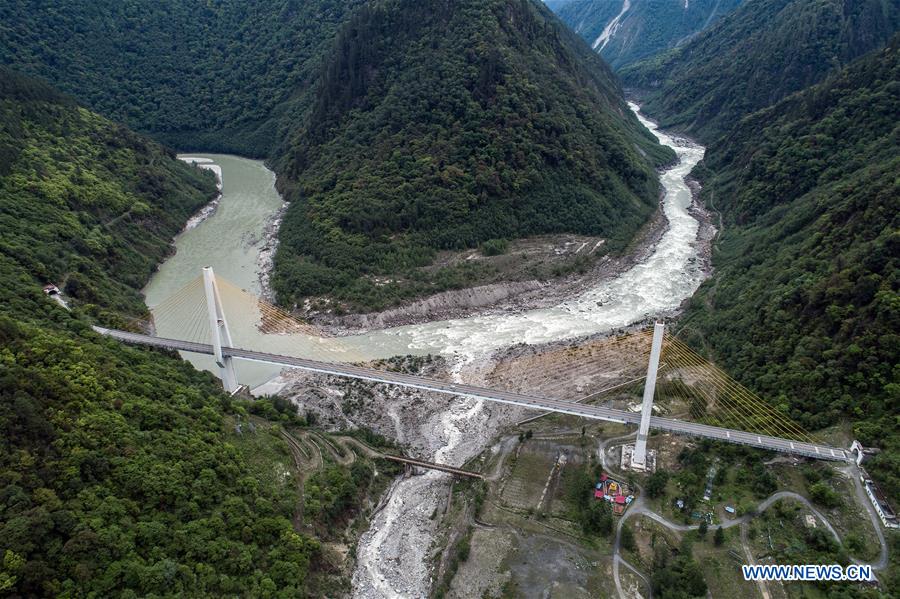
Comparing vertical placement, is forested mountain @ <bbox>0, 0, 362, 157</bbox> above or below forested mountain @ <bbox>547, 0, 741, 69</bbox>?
below

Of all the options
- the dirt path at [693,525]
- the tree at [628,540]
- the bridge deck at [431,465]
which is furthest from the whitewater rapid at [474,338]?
the tree at [628,540]

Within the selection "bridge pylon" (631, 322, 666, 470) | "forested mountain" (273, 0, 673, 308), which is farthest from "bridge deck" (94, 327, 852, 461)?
"forested mountain" (273, 0, 673, 308)

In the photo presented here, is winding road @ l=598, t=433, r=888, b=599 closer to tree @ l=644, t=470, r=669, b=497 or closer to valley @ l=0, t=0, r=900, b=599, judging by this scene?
valley @ l=0, t=0, r=900, b=599

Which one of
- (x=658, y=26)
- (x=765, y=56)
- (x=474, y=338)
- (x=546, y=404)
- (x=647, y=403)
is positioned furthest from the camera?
(x=658, y=26)

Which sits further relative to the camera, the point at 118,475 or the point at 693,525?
the point at 693,525

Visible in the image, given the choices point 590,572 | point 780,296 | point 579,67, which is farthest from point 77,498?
point 579,67

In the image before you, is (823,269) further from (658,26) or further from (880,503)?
(658,26)

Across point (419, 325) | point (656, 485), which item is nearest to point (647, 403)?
point (656, 485)
